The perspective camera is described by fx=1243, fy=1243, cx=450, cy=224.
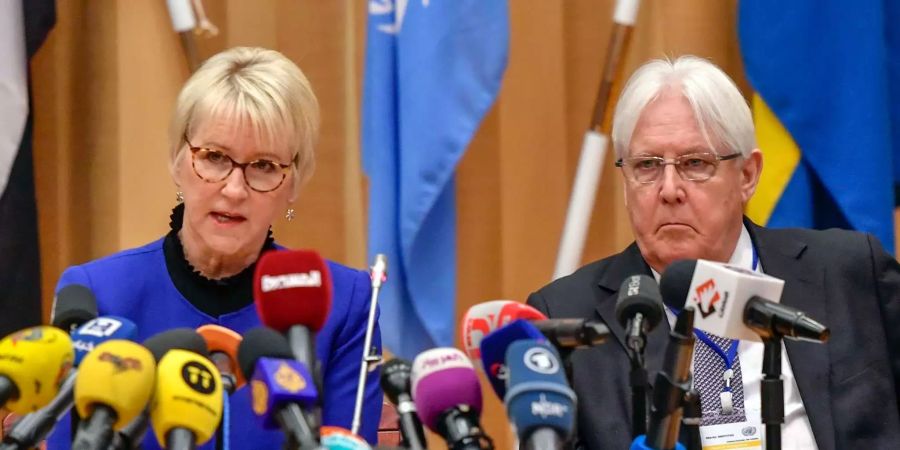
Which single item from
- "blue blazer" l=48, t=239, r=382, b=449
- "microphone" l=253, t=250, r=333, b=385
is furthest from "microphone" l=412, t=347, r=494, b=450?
"blue blazer" l=48, t=239, r=382, b=449

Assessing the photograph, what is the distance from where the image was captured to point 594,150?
11.9 feet

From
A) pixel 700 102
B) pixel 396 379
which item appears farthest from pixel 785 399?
pixel 396 379

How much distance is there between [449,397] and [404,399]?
0.40 feet

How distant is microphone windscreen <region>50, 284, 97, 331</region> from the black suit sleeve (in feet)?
5.21

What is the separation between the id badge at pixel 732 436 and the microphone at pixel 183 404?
3.66 feet

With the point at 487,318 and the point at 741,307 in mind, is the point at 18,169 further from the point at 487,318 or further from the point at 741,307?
the point at 741,307

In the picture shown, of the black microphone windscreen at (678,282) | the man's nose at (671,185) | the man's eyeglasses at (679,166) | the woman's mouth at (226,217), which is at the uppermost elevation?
the man's eyeglasses at (679,166)

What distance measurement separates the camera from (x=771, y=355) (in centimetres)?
175

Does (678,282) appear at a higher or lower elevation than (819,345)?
higher

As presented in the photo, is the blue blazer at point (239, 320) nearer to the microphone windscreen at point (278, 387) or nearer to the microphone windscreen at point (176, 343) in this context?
the microphone windscreen at point (176, 343)

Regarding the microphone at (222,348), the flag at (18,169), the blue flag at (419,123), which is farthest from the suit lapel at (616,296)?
the flag at (18,169)

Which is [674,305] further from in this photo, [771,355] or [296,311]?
[296,311]

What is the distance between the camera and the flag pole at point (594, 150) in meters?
3.61

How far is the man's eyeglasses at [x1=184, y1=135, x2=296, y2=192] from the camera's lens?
2451 millimetres
